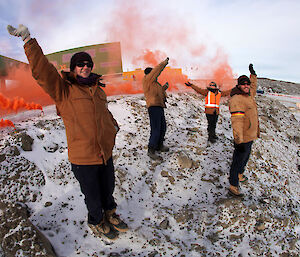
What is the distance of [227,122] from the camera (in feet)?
27.3

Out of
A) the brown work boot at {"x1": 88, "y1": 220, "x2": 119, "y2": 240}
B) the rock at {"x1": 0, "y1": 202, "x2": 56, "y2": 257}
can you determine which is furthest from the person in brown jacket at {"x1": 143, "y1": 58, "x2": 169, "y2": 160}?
the rock at {"x1": 0, "y1": 202, "x2": 56, "y2": 257}

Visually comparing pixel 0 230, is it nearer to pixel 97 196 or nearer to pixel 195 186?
pixel 97 196

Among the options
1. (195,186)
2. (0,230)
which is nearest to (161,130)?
(195,186)

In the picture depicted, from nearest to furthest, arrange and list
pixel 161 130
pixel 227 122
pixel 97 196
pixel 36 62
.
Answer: pixel 36 62, pixel 97 196, pixel 161 130, pixel 227 122

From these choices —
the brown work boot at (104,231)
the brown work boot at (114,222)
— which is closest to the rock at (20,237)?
the brown work boot at (104,231)

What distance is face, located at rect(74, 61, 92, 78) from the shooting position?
7.85 feet

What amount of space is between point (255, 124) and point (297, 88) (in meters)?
35.2

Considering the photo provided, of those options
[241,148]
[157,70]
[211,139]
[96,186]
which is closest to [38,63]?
[96,186]

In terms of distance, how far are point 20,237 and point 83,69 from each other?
2.41m

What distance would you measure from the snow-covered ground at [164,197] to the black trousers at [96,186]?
1.58 ft

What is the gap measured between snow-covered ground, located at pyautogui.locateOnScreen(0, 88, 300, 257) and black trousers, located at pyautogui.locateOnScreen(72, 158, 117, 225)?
0.48m

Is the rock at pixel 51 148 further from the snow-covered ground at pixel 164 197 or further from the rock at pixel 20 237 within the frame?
the rock at pixel 20 237

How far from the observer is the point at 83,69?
7.91 ft

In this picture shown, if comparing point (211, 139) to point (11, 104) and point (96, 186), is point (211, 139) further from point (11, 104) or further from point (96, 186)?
point (11, 104)
